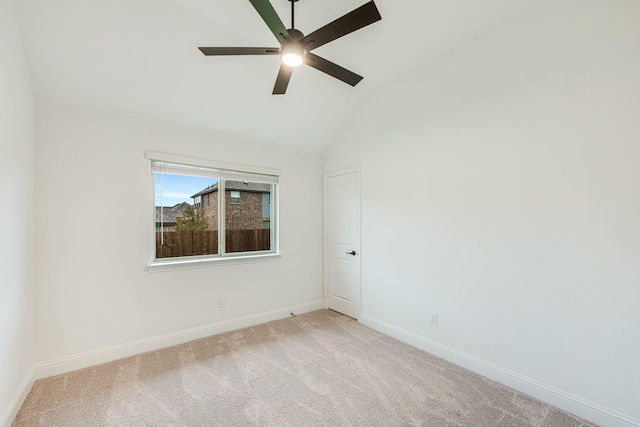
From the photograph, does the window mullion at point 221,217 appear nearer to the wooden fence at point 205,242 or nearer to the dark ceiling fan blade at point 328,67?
the wooden fence at point 205,242

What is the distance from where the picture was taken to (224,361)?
8.54 ft

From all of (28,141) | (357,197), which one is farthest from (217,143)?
(357,197)

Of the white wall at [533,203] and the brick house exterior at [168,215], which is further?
the brick house exterior at [168,215]

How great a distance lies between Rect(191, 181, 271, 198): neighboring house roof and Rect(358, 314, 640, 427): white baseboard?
2477mm

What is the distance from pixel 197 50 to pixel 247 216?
1985 mm

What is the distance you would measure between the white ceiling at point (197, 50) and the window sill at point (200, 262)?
61.7 inches

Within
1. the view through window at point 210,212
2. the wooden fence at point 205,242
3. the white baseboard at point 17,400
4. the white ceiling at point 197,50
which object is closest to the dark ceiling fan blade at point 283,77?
the white ceiling at point 197,50

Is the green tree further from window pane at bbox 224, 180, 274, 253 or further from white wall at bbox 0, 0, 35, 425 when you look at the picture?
white wall at bbox 0, 0, 35, 425

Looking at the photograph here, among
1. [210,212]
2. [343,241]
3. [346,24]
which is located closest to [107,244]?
[210,212]

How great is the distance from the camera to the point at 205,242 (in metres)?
3.34

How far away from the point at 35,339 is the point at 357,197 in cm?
350

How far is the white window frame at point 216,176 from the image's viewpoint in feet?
9.51

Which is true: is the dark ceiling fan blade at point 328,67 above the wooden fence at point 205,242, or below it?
above

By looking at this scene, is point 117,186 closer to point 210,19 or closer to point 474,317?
point 210,19
